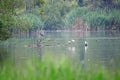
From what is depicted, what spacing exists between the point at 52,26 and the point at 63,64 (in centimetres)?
7965

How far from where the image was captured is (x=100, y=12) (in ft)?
258

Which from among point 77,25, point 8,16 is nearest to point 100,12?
point 77,25

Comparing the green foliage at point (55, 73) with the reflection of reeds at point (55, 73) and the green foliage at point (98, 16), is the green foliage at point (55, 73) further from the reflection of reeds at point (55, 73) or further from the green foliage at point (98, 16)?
the green foliage at point (98, 16)

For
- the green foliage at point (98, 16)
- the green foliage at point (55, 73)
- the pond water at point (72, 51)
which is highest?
the green foliage at point (98, 16)

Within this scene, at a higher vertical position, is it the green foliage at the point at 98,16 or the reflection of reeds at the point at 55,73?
the green foliage at the point at 98,16

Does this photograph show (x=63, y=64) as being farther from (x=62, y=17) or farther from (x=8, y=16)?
(x=62, y=17)

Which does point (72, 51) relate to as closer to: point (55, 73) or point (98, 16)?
point (55, 73)

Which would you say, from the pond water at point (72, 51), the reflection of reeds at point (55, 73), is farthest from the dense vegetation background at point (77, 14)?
the reflection of reeds at point (55, 73)

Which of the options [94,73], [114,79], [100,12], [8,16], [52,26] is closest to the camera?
[114,79]

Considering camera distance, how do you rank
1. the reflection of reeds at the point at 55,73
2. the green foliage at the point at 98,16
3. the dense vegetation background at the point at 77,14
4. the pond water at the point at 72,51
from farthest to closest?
the green foliage at the point at 98,16 < the dense vegetation background at the point at 77,14 < the pond water at the point at 72,51 < the reflection of reeds at the point at 55,73

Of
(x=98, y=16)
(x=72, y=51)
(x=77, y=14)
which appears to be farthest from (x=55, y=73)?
(x=77, y=14)

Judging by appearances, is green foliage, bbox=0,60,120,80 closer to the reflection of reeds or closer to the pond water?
the reflection of reeds

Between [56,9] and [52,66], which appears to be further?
[56,9]

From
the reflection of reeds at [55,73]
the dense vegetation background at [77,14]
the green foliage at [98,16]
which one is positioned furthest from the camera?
the green foliage at [98,16]
